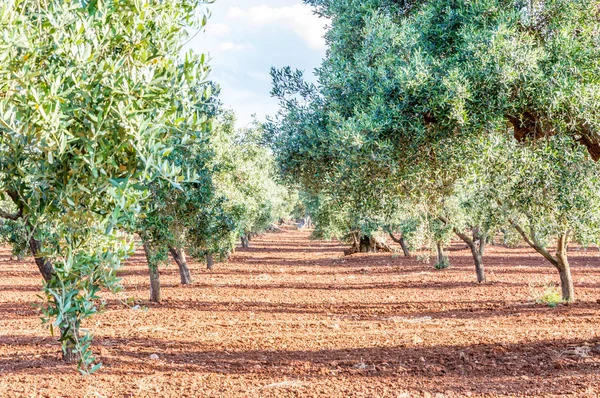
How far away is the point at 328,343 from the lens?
13.8m

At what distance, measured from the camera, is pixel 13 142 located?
488 cm

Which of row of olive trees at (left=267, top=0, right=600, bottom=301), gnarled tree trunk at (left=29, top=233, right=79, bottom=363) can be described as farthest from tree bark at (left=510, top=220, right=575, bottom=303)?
gnarled tree trunk at (left=29, top=233, right=79, bottom=363)

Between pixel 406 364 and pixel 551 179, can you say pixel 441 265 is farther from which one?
pixel 551 179

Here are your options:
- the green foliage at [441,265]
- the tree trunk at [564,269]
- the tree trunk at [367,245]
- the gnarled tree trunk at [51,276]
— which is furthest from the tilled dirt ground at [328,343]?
the tree trunk at [367,245]

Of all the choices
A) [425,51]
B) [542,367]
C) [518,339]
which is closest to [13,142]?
[425,51]

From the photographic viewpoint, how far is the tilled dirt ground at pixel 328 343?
10.0 metres

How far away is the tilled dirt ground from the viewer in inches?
395

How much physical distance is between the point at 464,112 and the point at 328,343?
7.27 meters

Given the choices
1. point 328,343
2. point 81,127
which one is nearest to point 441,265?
point 328,343

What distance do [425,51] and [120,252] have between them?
6749mm

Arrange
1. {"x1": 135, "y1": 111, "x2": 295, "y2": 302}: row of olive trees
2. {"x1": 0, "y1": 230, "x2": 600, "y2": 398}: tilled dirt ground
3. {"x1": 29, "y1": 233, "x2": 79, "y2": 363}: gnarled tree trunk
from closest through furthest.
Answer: {"x1": 29, "y1": 233, "x2": 79, "y2": 363}: gnarled tree trunk, {"x1": 0, "y1": 230, "x2": 600, "y2": 398}: tilled dirt ground, {"x1": 135, "y1": 111, "x2": 295, "y2": 302}: row of olive trees

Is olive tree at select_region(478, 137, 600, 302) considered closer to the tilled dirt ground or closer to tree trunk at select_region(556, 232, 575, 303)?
the tilled dirt ground

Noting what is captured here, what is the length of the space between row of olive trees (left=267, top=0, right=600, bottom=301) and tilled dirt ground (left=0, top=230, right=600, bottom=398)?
10.2 ft

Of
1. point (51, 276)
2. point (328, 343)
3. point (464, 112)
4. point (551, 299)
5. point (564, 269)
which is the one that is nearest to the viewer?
point (51, 276)
